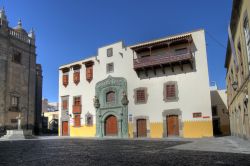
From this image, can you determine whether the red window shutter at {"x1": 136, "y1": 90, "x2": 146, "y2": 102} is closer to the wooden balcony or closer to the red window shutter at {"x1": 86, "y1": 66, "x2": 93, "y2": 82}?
the red window shutter at {"x1": 86, "y1": 66, "x2": 93, "y2": 82}

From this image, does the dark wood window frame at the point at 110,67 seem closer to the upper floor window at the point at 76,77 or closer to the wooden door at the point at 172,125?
the upper floor window at the point at 76,77

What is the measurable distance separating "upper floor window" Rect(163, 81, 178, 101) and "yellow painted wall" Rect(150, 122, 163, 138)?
2.59 meters

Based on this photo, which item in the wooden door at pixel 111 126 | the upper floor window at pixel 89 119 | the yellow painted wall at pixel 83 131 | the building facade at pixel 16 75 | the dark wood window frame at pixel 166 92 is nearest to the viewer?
the dark wood window frame at pixel 166 92

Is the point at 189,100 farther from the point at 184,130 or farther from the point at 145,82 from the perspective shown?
the point at 145,82

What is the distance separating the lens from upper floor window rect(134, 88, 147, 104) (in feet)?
87.9

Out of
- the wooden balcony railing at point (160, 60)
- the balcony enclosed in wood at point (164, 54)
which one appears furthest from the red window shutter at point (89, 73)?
the wooden balcony railing at point (160, 60)

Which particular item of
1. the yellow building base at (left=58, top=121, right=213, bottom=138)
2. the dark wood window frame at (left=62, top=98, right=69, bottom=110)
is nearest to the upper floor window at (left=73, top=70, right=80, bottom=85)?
the dark wood window frame at (left=62, top=98, right=69, bottom=110)

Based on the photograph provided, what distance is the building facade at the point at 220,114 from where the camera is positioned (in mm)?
35156

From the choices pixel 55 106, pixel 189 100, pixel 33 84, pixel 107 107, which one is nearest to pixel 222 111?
pixel 189 100

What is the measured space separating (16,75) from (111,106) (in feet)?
46.2

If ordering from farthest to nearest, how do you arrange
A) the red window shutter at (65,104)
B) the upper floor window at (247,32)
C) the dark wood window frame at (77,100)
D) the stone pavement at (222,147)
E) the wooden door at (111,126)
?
the red window shutter at (65,104) → the dark wood window frame at (77,100) → the wooden door at (111,126) → the upper floor window at (247,32) → the stone pavement at (222,147)

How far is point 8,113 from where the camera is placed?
3256 cm

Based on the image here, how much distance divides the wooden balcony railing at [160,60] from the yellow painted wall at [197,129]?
5.67 metres

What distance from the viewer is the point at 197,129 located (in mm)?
23703
